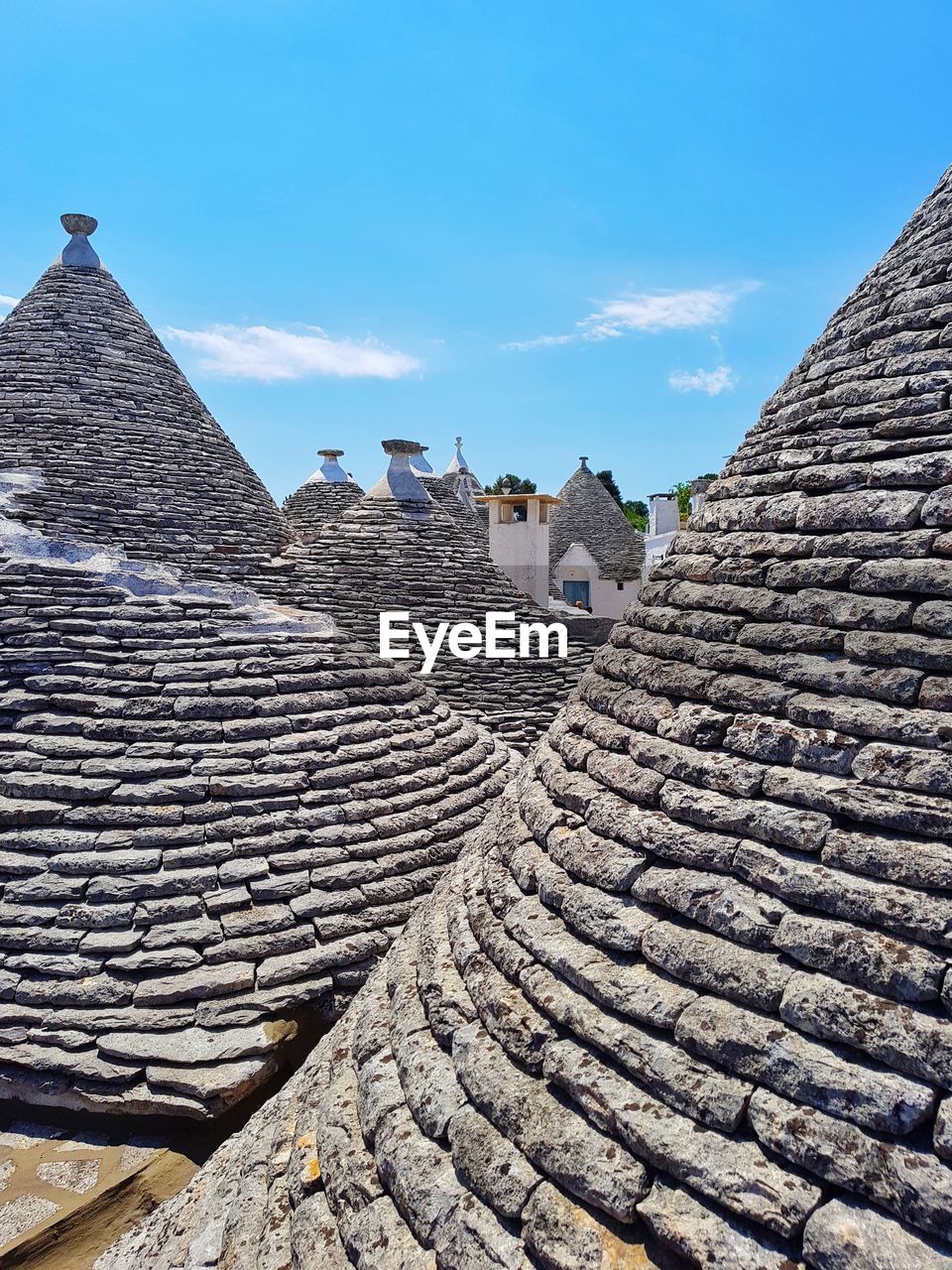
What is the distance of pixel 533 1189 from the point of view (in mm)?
2164

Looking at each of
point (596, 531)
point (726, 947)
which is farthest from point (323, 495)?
point (726, 947)

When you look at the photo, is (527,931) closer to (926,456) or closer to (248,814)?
(926,456)

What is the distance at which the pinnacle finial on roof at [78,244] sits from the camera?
33.1ft

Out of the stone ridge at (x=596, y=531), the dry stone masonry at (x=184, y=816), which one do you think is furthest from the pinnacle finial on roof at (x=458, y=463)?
the dry stone masonry at (x=184, y=816)

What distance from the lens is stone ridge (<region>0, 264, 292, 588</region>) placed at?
8.10 metres

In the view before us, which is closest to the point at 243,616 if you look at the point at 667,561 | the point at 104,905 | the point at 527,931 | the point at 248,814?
the point at 248,814

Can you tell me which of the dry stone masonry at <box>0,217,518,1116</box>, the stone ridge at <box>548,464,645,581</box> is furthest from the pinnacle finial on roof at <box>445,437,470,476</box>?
the dry stone masonry at <box>0,217,518,1116</box>

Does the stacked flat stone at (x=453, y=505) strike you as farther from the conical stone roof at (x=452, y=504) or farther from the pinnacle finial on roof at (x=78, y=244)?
the pinnacle finial on roof at (x=78, y=244)

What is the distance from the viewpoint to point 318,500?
17281 mm

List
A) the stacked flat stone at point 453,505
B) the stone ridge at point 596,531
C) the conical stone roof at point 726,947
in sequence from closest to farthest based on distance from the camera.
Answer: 1. the conical stone roof at point 726,947
2. the stacked flat stone at point 453,505
3. the stone ridge at point 596,531

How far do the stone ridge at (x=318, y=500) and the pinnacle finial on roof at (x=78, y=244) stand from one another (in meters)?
6.79

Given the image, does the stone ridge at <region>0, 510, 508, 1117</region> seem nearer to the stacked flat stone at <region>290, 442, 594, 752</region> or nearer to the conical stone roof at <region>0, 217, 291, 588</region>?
the conical stone roof at <region>0, 217, 291, 588</region>

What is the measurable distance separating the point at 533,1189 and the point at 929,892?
1279 mm

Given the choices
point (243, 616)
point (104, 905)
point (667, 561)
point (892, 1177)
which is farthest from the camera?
point (243, 616)
